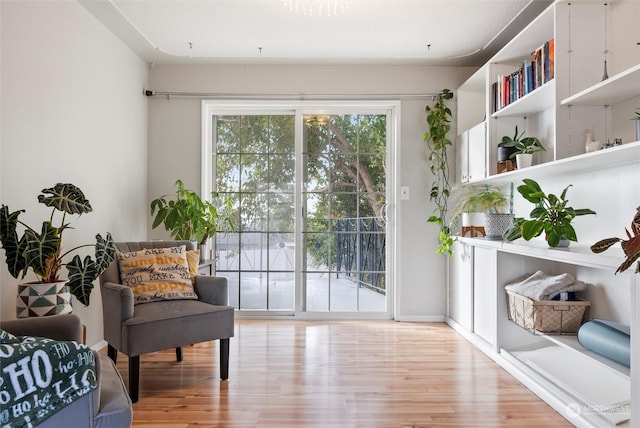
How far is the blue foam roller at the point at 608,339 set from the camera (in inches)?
76.6

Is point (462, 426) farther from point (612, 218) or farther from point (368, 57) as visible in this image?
point (368, 57)

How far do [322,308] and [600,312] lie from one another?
2328mm

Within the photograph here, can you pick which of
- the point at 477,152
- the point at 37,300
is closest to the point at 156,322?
the point at 37,300

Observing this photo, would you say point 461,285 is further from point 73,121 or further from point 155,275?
point 73,121

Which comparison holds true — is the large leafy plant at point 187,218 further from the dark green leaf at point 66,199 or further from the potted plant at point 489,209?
the potted plant at point 489,209

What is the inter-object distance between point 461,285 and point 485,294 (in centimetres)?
52

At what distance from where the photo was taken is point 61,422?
1.21 metres

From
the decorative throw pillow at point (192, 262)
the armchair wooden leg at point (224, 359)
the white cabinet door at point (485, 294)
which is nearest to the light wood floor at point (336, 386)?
the armchair wooden leg at point (224, 359)

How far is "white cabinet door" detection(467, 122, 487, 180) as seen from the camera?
11.1 feet

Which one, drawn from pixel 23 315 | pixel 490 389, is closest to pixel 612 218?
pixel 490 389

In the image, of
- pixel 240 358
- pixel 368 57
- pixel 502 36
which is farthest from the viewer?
pixel 368 57

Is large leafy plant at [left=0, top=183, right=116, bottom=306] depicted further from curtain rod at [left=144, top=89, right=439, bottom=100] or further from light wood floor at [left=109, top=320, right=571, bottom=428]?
curtain rod at [left=144, top=89, right=439, bottom=100]

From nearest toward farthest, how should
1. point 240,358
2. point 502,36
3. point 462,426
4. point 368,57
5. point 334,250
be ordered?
point 462,426 → point 240,358 → point 502,36 → point 368,57 → point 334,250

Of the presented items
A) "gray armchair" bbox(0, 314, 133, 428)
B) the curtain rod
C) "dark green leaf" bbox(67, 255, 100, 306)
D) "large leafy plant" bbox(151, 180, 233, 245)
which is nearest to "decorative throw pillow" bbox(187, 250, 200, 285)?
"large leafy plant" bbox(151, 180, 233, 245)
